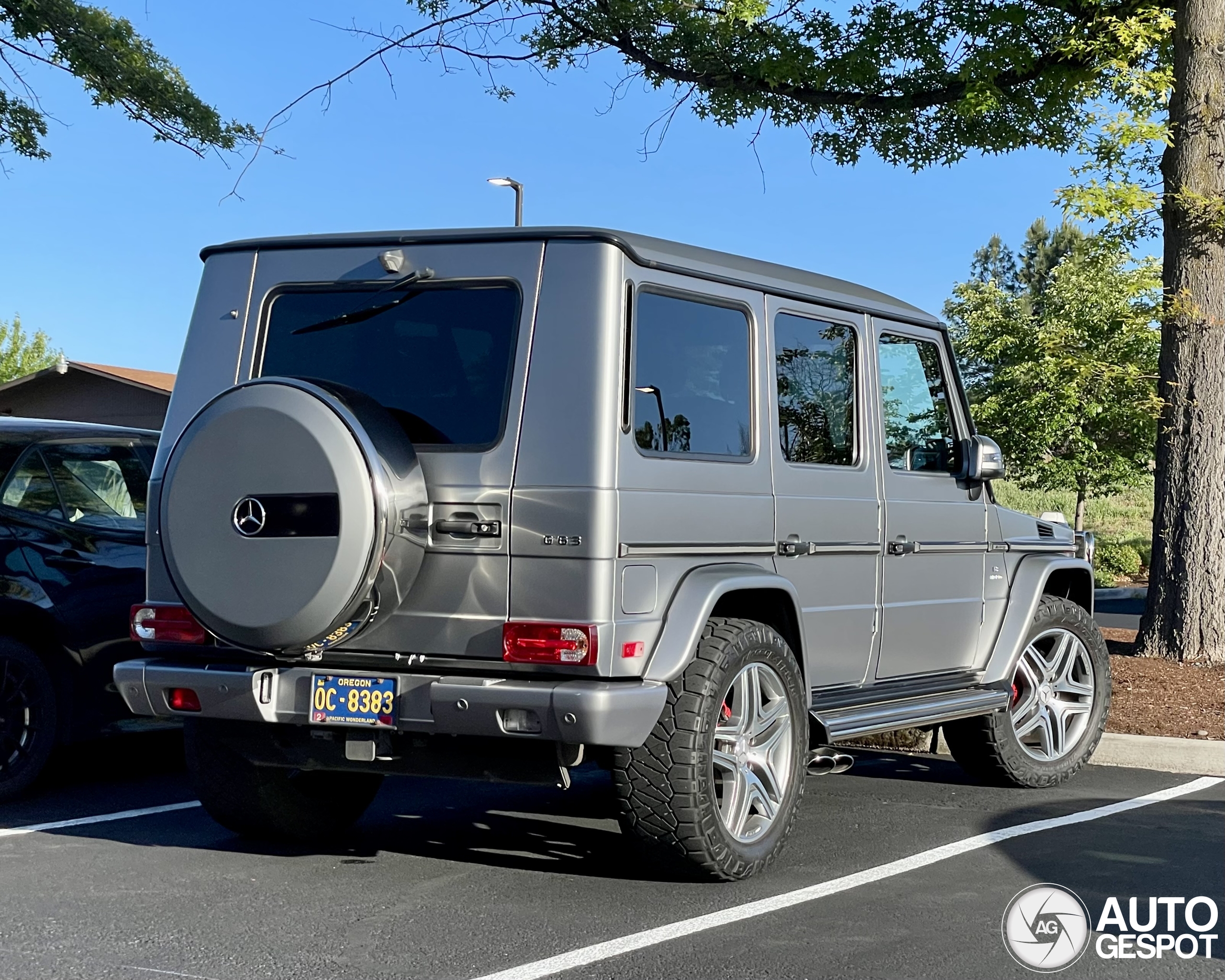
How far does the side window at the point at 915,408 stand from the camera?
6824 millimetres

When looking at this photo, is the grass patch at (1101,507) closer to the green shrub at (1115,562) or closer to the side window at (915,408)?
the green shrub at (1115,562)

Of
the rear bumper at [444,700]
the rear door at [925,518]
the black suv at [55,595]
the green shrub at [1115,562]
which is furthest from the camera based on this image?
→ the green shrub at [1115,562]

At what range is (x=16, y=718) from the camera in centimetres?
697

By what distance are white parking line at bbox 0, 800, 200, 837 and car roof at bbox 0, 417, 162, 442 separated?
176 cm

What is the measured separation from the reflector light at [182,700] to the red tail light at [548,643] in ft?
3.91

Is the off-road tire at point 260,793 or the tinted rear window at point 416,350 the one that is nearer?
the tinted rear window at point 416,350

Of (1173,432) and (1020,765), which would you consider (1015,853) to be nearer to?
(1020,765)

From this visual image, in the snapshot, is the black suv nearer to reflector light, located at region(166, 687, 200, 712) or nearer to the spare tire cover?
reflector light, located at region(166, 687, 200, 712)

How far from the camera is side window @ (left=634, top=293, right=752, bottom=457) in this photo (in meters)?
5.29

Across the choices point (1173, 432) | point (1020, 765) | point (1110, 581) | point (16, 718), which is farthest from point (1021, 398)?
point (16, 718)

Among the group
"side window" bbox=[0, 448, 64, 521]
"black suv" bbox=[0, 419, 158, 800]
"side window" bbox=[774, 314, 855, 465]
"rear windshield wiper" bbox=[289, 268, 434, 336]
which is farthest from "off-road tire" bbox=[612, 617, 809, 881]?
"side window" bbox=[0, 448, 64, 521]

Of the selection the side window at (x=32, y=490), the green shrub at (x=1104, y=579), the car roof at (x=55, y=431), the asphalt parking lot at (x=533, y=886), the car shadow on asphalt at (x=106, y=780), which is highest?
the car roof at (x=55, y=431)

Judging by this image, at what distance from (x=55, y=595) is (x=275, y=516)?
2.53 metres

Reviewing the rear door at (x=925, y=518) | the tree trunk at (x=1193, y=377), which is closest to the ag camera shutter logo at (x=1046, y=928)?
the rear door at (x=925, y=518)
